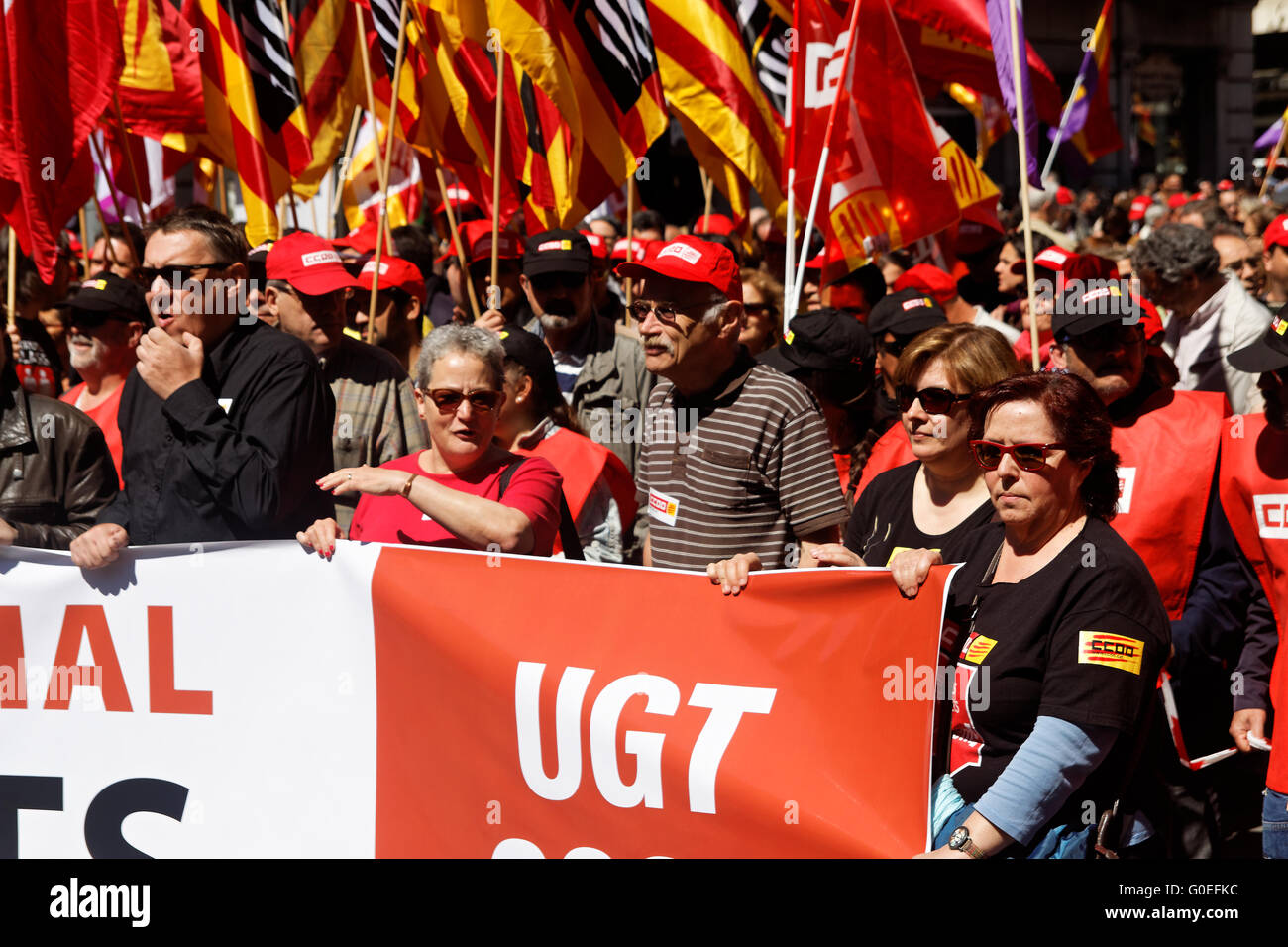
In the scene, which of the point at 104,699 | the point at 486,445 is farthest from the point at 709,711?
the point at 104,699

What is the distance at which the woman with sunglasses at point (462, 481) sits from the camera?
3893mm

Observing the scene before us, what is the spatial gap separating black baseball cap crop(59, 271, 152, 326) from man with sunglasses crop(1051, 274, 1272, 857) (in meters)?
3.89

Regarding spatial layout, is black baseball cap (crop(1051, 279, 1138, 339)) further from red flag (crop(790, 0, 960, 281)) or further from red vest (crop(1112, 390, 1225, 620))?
red flag (crop(790, 0, 960, 281))

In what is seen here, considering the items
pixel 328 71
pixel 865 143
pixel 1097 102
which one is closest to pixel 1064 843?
pixel 865 143

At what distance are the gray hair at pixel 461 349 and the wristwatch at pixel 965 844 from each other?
5.71 ft

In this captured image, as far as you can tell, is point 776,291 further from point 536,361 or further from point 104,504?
point 104,504

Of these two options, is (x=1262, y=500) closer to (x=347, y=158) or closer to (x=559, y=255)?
(x=559, y=255)

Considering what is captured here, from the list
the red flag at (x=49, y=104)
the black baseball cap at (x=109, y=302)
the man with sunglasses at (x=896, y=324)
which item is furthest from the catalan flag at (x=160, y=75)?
the man with sunglasses at (x=896, y=324)

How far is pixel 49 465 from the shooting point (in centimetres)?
466

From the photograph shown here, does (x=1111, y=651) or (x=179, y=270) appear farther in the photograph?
(x=179, y=270)

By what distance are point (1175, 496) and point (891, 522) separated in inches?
41.0

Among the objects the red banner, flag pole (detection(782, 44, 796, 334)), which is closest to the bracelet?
the red banner
